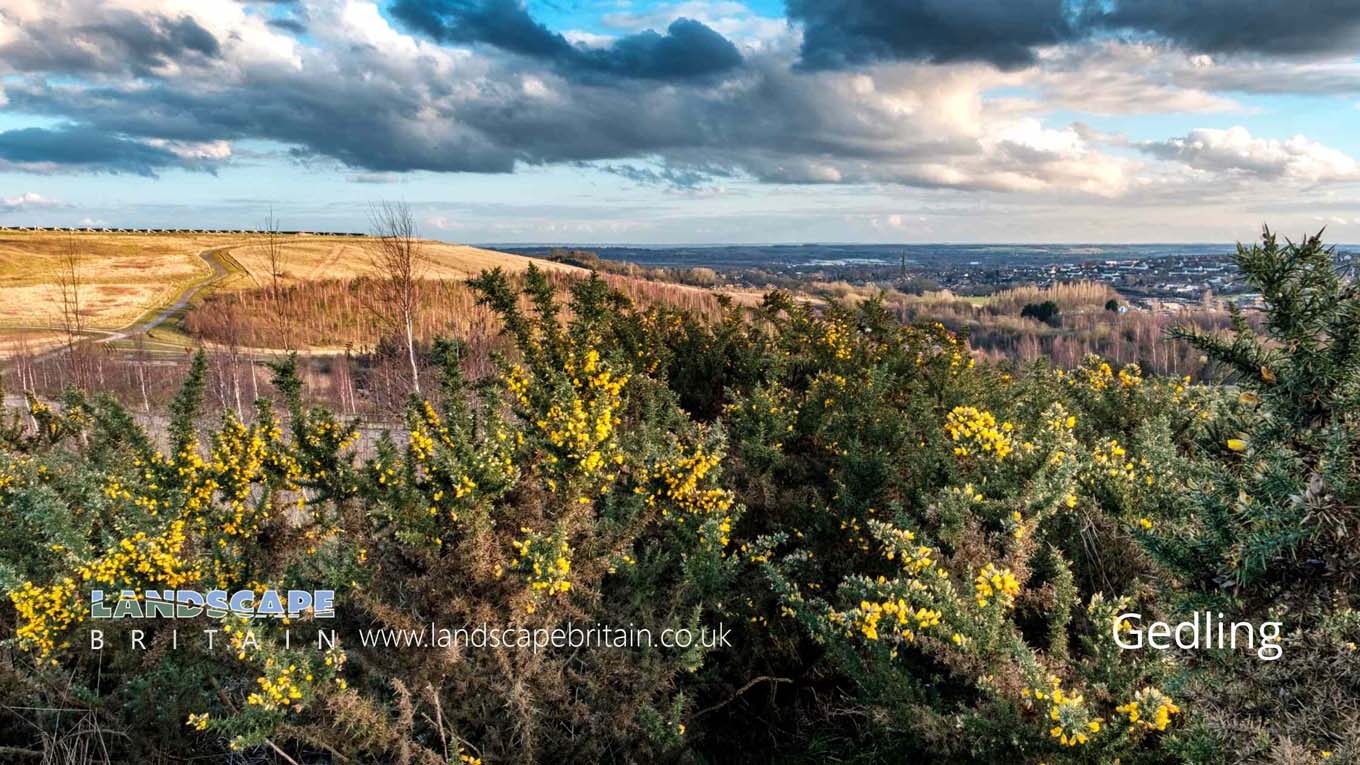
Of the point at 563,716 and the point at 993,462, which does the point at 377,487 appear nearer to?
the point at 563,716

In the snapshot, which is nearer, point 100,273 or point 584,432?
point 584,432

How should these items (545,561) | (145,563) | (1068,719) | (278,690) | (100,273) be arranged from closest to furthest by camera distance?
(1068,719), (278,690), (545,561), (145,563), (100,273)

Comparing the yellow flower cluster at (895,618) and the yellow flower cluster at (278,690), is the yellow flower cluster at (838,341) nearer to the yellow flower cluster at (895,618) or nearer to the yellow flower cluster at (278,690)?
the yellow flower cluster at (895,618)

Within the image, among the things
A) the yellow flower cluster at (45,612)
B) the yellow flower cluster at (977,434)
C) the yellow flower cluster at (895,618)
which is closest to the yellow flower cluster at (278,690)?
the yellow flower cluster at (45,612)

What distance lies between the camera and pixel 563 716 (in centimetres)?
435

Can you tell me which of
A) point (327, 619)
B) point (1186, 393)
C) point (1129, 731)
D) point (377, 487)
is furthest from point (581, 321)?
point (1186, 393)

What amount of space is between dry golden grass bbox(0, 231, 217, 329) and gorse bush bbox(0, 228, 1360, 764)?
4158 cm

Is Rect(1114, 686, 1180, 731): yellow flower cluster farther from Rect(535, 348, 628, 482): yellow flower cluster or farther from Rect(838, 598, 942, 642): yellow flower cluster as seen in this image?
Rect(535, 348, 628, 482): yellow flower cluster

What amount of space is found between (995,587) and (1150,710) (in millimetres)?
892

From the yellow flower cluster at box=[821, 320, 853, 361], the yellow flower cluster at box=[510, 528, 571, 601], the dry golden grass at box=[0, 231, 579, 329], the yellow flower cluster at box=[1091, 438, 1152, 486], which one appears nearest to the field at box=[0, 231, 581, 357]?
the dry golden grass at box=[0, 231, 579, 329]

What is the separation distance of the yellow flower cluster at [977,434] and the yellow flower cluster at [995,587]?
46.2 inches

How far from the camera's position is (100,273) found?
182 ft

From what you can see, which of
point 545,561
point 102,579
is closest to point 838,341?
point 545,561

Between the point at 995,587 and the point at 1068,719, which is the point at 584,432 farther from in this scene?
the point at 1068,719
